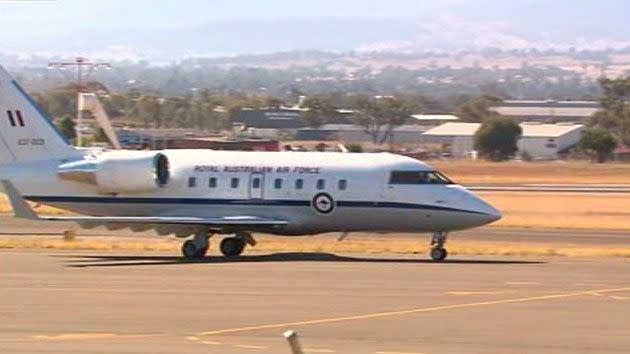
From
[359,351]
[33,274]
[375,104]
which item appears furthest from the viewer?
[375,104]

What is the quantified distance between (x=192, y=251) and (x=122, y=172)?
2.83m

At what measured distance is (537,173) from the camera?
100812 millimetres

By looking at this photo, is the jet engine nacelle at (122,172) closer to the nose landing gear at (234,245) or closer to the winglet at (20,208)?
the nose landing gear at (234,245)

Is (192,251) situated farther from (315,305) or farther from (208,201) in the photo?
(315,305)

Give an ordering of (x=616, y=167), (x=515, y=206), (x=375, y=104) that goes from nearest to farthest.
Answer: (x=515, y=206), (x=616, y=167), (x=375, y=104)

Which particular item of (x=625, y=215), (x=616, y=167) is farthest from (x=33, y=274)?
(x=616, y=167)

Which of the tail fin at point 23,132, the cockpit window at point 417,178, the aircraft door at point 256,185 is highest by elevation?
the tail fin at point 23,132

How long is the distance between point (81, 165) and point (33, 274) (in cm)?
774

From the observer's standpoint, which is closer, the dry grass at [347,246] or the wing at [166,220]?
the wing at [166,220]

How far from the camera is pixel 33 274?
2903 cm

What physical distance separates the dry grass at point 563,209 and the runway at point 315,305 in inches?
803

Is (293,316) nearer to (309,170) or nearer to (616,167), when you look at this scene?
(309,170)

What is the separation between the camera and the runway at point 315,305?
19.3 metres

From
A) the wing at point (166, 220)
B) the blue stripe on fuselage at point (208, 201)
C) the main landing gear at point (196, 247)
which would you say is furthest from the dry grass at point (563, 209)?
the main landing gear at point (196, 247)
